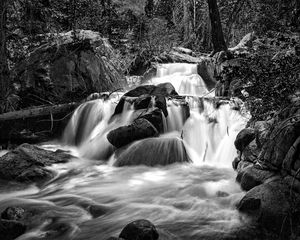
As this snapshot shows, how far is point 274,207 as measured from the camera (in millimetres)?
4375

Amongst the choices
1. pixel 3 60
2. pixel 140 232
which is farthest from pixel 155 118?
pixel 140 232

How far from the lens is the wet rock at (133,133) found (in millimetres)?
8305

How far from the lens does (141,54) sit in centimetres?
1634

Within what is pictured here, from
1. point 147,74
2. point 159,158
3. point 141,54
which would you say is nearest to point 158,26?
point 141,54

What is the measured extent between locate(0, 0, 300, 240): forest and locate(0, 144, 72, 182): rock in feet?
0.08

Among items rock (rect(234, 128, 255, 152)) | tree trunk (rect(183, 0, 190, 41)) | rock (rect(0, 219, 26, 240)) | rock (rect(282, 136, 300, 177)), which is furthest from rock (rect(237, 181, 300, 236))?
tree trunk (rect(183, 0, 190, 41))

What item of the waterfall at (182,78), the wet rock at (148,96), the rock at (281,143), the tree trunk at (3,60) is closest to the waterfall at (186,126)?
the wet rock at (148,96)

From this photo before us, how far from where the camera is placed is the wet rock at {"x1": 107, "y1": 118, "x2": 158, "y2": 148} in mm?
8305

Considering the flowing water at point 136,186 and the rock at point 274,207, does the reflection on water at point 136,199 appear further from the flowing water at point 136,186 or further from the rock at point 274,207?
the rock at point 274,207

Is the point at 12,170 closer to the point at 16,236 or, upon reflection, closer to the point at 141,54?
the point at 16,236

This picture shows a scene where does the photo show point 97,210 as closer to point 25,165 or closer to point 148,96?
point 25,165

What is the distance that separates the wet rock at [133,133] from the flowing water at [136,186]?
268mm

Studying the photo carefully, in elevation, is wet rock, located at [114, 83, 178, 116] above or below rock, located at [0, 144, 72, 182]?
above

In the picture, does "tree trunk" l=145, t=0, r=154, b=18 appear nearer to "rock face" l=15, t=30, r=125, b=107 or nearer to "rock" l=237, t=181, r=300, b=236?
"rock face" l=15, t=30, r=125, b=107
